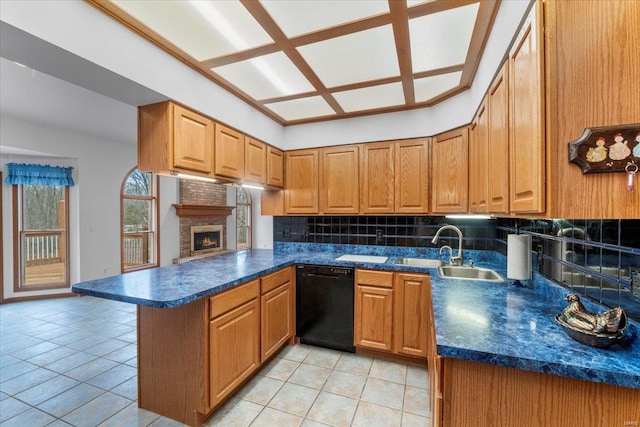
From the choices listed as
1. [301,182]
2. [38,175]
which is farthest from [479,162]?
[38,175]

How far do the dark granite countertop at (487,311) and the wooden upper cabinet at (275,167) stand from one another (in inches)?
39.7

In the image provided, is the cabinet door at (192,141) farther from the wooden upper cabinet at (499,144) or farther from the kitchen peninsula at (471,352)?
the wooden upper cabinet at (499,144)

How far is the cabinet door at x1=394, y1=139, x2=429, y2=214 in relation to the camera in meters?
2.78

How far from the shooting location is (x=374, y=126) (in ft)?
9.83

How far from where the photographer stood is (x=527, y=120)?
1.05 metres

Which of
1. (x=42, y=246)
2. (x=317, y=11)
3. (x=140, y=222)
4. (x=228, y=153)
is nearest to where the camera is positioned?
(x=317, y=11)

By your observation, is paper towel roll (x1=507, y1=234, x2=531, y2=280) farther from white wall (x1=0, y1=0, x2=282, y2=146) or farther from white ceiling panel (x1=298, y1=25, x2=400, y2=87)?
white wall (x1=0, y1=0, x2=282, y2=146)

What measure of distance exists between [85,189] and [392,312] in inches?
209

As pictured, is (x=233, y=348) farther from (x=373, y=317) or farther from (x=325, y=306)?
(x=373, y=317)

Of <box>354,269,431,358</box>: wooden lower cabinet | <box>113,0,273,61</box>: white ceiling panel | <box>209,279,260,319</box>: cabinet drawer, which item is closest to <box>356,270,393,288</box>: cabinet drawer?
<box>354,269,431,358</box>: wooden lower cabinet

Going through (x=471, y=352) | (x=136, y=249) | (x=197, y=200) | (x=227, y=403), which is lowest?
(x=227, y=403)

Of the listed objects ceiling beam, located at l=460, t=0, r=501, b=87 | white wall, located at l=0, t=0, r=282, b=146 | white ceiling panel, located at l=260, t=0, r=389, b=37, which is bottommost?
white wall, located at l=0, t=0, r=282, b=146

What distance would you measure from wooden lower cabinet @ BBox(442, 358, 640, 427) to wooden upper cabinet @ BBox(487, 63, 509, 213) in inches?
29.2

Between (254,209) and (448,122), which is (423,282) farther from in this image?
(254,209)
